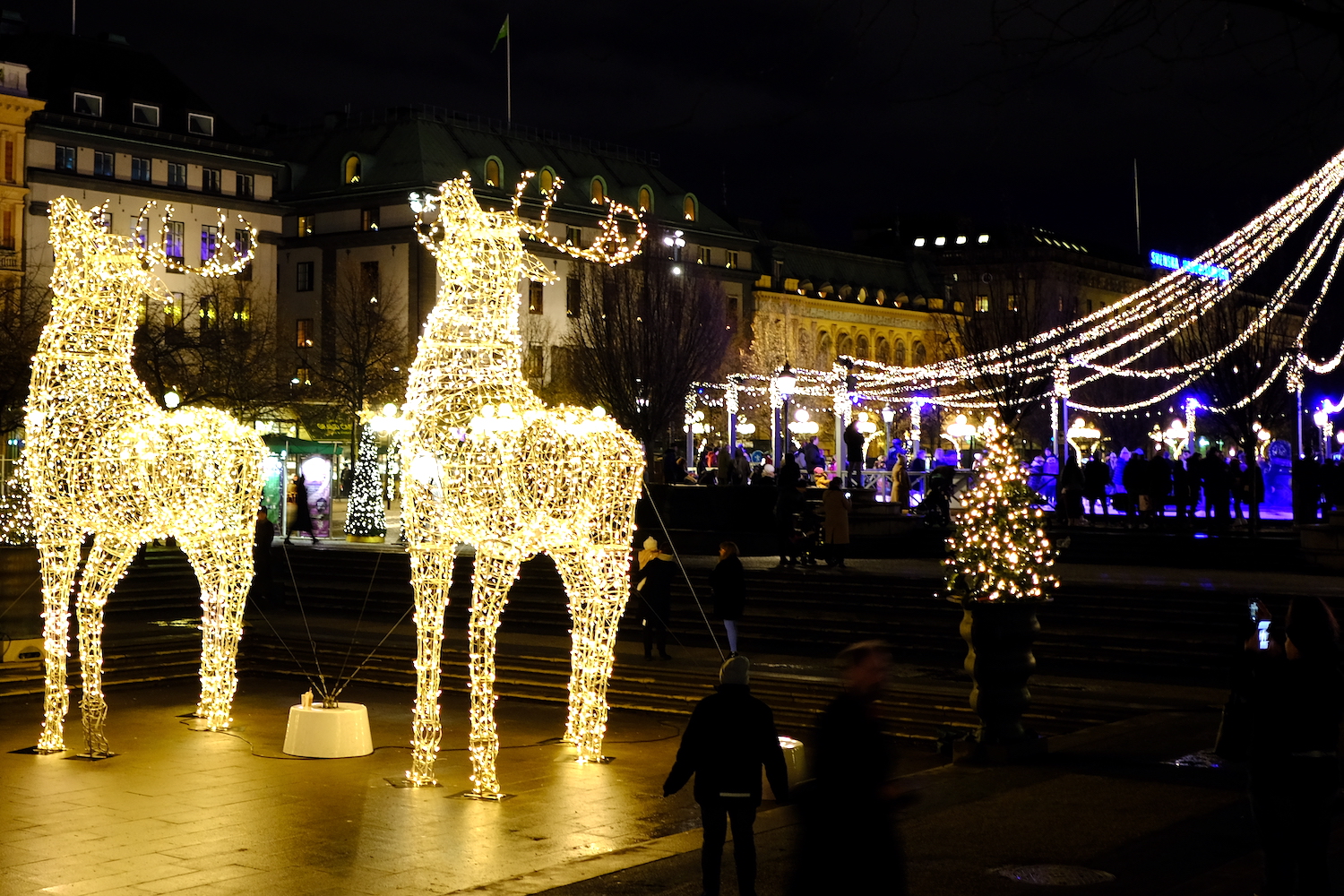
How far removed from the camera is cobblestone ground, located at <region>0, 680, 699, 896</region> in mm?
10711

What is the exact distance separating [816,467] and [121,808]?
26918mm

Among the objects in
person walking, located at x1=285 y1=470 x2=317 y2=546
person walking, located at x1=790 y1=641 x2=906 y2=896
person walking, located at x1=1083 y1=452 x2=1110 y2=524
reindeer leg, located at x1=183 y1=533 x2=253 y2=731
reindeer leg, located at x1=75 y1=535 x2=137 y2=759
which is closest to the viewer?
person walking, located at x1=790 y1=641 x2=906 y2=896

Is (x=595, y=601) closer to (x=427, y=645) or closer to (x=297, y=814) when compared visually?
(x=427, y=645)

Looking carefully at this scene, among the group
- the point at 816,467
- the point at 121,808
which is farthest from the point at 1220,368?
the point at 121,808

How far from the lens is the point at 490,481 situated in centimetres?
1350

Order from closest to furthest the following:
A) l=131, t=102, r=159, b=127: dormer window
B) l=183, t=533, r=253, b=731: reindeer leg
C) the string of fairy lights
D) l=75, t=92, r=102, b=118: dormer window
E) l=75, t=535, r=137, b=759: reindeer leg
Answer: l=75, t=535, r=137, b=759: reindeer leg < l=183, t=533, r=253, b=731: reindeer leg < the string of fairy lights < l=75, t=92, r=102, b=118: dormer window < l=131, t=102, r=159, b=127: dormer window

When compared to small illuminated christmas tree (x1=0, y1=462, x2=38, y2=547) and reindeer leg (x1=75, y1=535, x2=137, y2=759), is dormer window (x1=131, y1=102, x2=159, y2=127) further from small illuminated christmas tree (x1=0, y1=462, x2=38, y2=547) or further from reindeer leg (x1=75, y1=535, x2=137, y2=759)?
reindeer leg (x1=75, y1=535, x2=137, y2=759)

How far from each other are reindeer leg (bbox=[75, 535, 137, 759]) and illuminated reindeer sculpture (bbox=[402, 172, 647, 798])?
10.2 ft

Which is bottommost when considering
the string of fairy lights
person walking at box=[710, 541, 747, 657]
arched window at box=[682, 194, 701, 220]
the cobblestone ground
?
the cobblestone ground

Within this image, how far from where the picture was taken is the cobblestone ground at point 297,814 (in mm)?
10711

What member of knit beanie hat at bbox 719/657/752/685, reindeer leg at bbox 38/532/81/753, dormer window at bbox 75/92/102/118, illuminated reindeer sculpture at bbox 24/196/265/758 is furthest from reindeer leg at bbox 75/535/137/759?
dormer window at bbox 75/92/102/118

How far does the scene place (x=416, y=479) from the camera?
537 inches

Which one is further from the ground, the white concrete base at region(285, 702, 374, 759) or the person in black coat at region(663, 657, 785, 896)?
the person in black coat at region(663, 657, 785, 896)

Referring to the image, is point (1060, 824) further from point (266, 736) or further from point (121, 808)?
point (266, 736)
